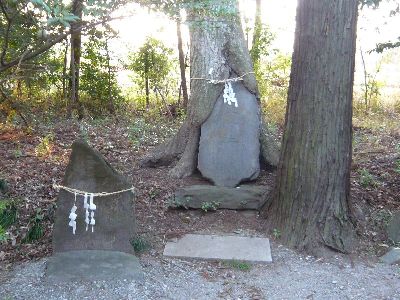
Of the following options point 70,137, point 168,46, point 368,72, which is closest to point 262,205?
point 70,137

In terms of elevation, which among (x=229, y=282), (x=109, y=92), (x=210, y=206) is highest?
(x=109, y=92)

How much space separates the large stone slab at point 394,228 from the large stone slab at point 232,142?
156 centimetres

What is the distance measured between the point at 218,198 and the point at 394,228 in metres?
1.82

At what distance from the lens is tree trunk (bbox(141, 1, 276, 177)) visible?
20.8 feet

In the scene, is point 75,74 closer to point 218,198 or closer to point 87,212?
point 218,198

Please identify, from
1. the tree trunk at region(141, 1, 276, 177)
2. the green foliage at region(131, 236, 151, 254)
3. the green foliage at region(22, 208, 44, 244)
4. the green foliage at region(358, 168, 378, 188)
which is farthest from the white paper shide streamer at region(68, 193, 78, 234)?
the green foliage at region(358, 168, 378, 188)

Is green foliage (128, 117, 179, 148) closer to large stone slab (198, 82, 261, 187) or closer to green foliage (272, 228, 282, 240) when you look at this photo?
large stone slab (198, 82, 261, 187)

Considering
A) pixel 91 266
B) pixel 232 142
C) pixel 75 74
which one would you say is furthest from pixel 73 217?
pixel 75 74

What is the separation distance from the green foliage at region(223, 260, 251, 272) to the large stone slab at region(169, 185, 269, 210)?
102cm

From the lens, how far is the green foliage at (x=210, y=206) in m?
5.66

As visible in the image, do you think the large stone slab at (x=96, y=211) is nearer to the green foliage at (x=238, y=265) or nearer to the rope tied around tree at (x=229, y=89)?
the green foliage at (x=238, y=265)

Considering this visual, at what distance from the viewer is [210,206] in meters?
5.68

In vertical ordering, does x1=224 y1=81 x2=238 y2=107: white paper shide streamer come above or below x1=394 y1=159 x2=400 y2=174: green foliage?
above

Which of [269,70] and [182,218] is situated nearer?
[182,218]
